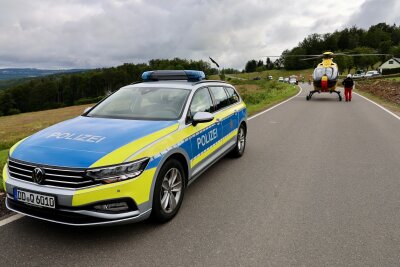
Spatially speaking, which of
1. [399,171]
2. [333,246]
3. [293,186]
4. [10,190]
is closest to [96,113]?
[10,190]

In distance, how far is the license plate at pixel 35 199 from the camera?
3.38 meters

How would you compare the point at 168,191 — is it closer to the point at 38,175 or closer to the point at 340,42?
the point at 38,175

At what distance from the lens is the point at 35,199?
→ 11.3 feet

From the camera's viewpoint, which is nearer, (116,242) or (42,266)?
(42,266)

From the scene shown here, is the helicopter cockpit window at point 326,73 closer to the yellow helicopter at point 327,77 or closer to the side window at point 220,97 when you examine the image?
the yellow helicopter at point 327,77

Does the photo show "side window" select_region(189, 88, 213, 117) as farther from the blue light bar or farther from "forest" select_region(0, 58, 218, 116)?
"forest" select_region(0, 58, 218, 116)

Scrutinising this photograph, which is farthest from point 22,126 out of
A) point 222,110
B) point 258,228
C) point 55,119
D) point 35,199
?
point 258,228

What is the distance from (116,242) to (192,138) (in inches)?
66.7

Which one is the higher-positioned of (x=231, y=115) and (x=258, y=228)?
(x=231, y=115)

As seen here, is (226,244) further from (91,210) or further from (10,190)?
(10,190)

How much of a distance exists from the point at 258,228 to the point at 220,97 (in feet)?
9.59

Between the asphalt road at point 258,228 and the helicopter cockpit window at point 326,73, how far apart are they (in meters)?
19.3

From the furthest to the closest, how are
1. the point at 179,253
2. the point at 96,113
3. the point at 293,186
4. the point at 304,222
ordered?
1. the point at 293,186
2. the point at 96,113
3. the point at 304,222
4. the point at 179,253

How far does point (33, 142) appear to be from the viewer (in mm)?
3871
